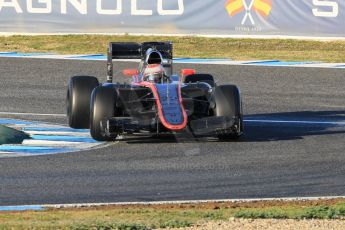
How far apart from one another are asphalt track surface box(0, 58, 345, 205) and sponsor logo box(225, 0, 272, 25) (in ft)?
22.7

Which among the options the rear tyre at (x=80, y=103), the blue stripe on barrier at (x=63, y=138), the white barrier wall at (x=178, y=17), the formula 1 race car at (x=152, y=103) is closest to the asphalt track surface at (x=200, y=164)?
the formula 1 race car at (x=152, y=103)

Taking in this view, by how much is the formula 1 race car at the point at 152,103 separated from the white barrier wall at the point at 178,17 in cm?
1066

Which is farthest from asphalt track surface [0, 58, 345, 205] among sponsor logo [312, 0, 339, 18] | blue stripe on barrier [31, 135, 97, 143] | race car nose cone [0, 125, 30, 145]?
sponsor logo [312, 0, 339, 18]

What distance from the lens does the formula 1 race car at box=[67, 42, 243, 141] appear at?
14.3 m

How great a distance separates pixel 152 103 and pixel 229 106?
1041mm

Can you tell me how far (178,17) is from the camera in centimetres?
2711

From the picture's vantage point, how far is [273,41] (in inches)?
1053

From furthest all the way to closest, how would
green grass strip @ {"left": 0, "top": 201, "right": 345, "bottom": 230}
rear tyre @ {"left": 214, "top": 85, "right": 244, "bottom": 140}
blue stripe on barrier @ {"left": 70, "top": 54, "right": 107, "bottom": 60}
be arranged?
1. blue stripe on barrier @ {"left": 70, "top": 54, "right": 107, "bottom": 60}
2. rear tyre @ {"left": 214, "top": 85, "right": 244, "bottom": 140}
3. green grass strip @ {"left": 0, "top": 201, "right": 345, "bottom": 230}

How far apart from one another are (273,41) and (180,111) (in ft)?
41.4

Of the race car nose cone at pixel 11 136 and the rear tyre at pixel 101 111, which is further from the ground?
the rear tyre at pixel 101 111

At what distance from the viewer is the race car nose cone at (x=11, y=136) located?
14.8 metres

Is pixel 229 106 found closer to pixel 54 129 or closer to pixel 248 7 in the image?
pixel 54 129

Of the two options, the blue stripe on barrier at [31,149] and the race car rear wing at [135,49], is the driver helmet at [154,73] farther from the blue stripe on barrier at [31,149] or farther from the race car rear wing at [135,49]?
the blue stripe on barrier at [31,149]

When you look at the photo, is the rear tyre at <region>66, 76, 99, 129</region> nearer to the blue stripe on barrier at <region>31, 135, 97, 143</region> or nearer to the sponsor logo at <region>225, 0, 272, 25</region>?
A: the blue stripe on barrier at <region>31, 135, 97, 143</region>
